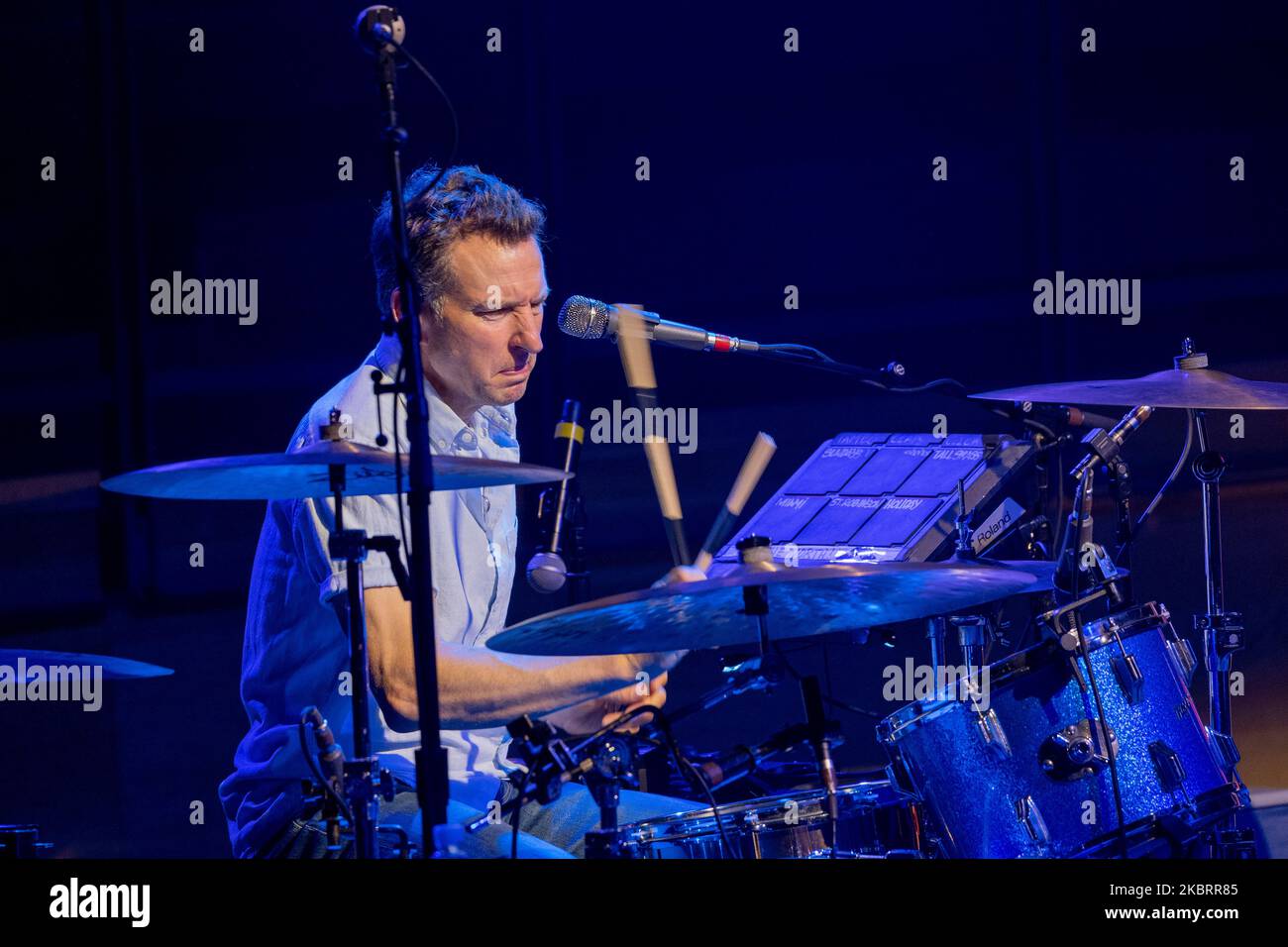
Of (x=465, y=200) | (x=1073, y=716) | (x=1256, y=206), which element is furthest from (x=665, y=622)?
(x=1256, y=206)

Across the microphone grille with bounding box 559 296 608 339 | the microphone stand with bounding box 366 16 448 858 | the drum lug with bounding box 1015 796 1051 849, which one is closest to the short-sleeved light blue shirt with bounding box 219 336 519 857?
the microphone grille with bounding box 559 296 608 339

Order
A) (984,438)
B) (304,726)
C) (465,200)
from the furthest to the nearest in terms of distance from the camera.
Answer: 1. (984,438)
2. (465,200)
3. (304,726)

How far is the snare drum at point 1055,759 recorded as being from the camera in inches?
96.0

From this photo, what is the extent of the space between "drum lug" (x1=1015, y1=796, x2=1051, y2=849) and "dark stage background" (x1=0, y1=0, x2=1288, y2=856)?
163 cm

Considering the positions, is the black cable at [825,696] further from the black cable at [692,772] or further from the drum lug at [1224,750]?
the drum lug at [1224,750]

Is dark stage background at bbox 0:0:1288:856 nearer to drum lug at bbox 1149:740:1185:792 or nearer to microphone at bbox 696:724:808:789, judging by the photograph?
drum lug at bbox 1149:740:1185:792

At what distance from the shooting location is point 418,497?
76.0 inches
